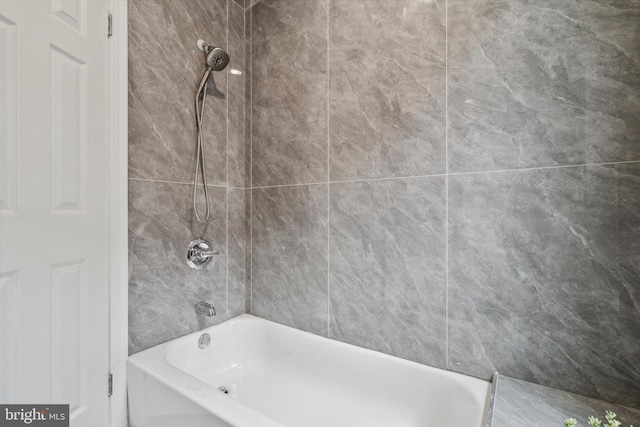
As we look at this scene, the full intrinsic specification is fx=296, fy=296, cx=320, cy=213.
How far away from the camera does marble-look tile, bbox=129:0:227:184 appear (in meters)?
1.29

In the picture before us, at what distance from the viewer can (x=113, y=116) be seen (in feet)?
3.91

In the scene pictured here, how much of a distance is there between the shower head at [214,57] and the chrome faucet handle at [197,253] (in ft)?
2.87

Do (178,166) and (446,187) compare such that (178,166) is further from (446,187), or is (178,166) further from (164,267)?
(446,187)

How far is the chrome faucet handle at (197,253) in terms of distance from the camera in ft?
4.87

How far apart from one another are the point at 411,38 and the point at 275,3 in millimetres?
891

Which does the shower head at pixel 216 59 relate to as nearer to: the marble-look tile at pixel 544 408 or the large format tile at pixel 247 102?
the large format tile at pixel 247 102

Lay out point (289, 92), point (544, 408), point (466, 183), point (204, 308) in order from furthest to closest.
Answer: point (289, 92), point (204, 308), point (466, 183), point (544, 408)

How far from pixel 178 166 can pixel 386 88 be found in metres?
1.05

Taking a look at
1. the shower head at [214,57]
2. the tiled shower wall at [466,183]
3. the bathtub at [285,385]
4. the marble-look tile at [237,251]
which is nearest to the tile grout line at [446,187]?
the tiled shower wall at [466,183]

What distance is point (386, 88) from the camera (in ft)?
4.25

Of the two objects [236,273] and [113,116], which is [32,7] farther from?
[236,273]

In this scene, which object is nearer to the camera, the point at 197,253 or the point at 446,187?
the point at 446,187

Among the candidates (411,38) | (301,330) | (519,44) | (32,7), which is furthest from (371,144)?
(32,7)

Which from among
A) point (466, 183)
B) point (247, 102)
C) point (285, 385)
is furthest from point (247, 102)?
point (285, 385)
